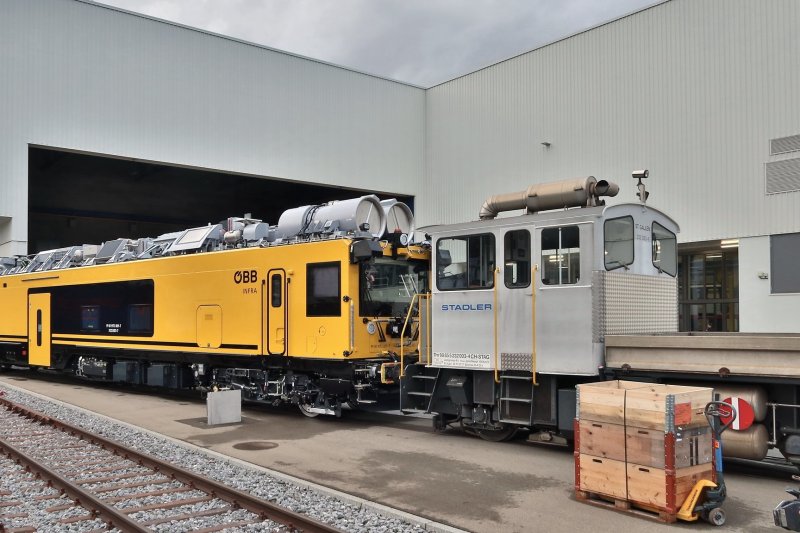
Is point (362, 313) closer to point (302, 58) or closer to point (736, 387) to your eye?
point (736, 387)

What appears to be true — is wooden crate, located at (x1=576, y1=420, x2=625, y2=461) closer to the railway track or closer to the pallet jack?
the pallet jack

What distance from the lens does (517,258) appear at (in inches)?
373

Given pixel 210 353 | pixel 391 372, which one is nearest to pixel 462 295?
pixel 391 372

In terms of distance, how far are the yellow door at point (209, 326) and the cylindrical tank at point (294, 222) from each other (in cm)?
209

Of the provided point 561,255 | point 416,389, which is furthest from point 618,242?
point 416,389

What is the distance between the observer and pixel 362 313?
11.5 m

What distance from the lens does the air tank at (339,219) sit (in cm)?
1225

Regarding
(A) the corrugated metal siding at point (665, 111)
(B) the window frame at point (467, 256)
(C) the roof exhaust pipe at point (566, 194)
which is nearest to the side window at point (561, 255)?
(C) the roof exhaust pipe at point (566, 194)

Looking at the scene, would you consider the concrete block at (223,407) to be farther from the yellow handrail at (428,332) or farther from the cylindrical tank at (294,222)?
the yellow handrail at (428,332)

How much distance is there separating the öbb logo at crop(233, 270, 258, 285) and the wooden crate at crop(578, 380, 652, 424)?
25.2ft

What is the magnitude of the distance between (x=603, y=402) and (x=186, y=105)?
2437cm

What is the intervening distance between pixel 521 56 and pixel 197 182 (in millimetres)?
18382

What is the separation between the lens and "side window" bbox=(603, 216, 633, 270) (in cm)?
890

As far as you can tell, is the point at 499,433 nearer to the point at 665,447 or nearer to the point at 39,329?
the point at 665,447
